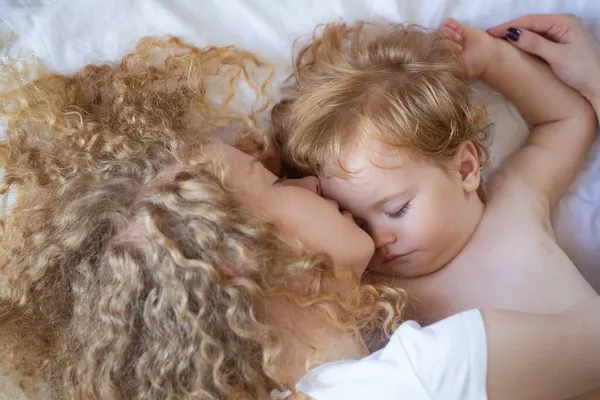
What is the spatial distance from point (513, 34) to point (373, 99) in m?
0.43

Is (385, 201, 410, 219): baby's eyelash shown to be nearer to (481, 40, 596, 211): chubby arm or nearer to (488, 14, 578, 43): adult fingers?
(481, 40, 596, 211): chubby arm

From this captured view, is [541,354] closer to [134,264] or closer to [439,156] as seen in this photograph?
[439,156]

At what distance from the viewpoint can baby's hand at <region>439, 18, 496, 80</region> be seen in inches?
50.4

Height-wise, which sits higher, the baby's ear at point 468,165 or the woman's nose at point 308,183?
the baby's ear at point 468,165

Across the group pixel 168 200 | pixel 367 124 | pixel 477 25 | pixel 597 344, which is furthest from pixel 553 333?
pixel 477 25

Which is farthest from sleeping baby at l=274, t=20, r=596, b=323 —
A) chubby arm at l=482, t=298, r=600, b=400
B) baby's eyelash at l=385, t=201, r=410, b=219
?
chubby arm at l=482, t=298, r=600, b=400

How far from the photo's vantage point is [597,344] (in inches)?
36.4

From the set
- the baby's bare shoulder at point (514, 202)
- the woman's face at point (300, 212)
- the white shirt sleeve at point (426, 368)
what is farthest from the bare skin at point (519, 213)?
the white shirt sleeve at point (426, 368)

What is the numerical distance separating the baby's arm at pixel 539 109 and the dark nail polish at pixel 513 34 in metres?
0.02

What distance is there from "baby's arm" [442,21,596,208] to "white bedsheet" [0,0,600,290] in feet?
0.14

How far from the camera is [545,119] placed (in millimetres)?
1297

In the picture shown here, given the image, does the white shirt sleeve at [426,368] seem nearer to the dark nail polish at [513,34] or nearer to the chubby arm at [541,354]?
the chubby arm at [541,354]

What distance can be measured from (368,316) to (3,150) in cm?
75

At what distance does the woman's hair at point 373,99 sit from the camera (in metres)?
1.09
